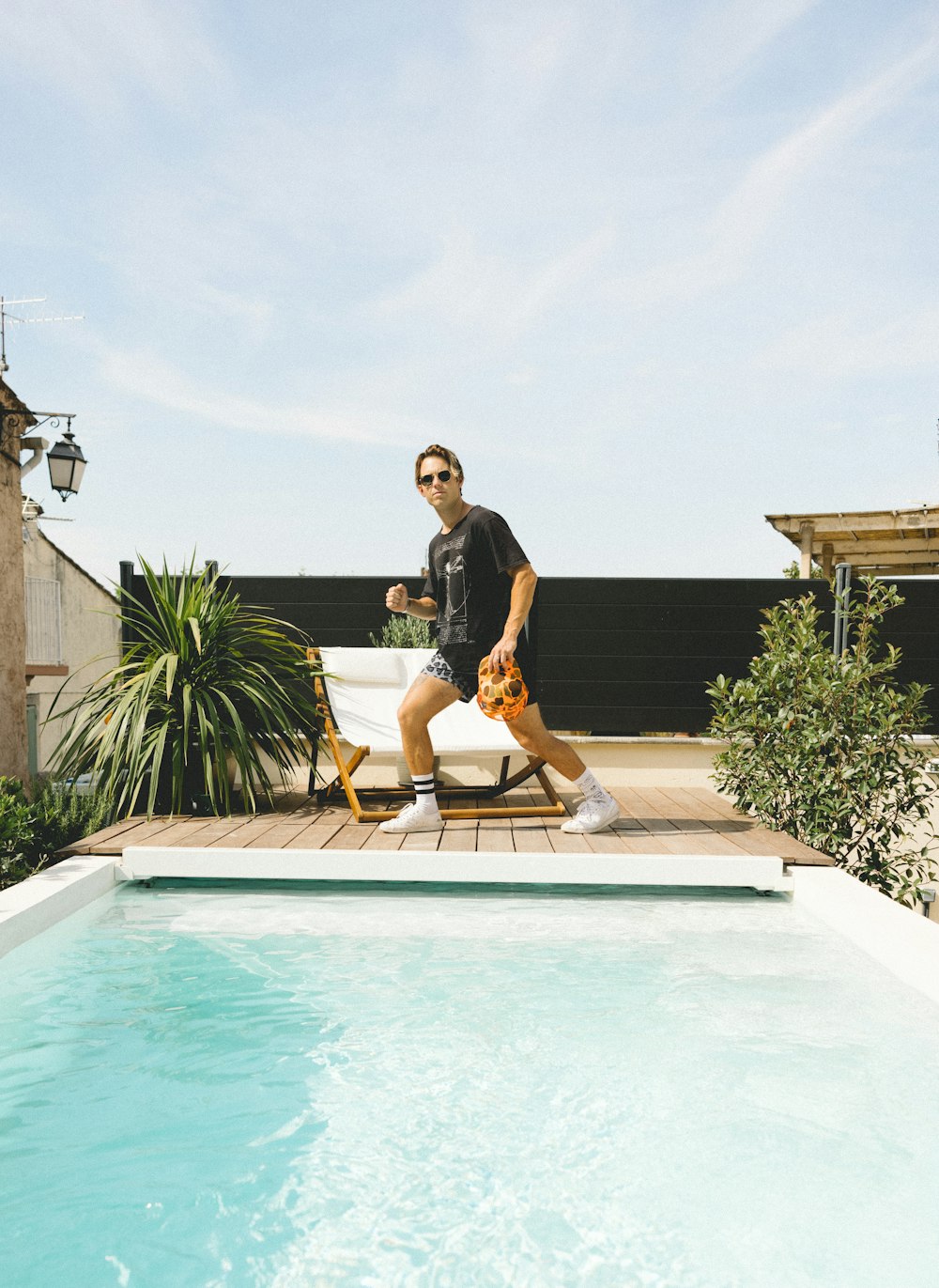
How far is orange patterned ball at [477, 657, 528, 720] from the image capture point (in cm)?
355

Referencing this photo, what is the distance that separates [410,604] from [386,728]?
723 mm

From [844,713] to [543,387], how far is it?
6.41 meters

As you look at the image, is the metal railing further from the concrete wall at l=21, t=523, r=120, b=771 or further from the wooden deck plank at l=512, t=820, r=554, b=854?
the wooden deck plank at l=512, t=820, r=554, b=854

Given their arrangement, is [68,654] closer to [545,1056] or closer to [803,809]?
[803,809]

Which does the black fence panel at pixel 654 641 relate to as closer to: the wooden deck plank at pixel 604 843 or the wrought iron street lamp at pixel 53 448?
the wrought iron street lamp at pixel 53 448

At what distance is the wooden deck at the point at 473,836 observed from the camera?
3.60 meters

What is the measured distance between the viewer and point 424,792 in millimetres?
3988

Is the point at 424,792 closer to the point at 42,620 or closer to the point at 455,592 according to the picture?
the point at 455,592

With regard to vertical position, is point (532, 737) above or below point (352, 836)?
above

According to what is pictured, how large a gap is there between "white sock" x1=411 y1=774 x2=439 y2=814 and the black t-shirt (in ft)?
1.69

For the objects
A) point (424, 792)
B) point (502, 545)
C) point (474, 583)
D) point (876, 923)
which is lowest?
point (876, 923)

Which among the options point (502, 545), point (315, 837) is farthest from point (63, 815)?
point (502, 545)

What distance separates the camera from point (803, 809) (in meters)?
4.23

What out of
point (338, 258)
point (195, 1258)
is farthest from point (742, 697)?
point (338, 258)
